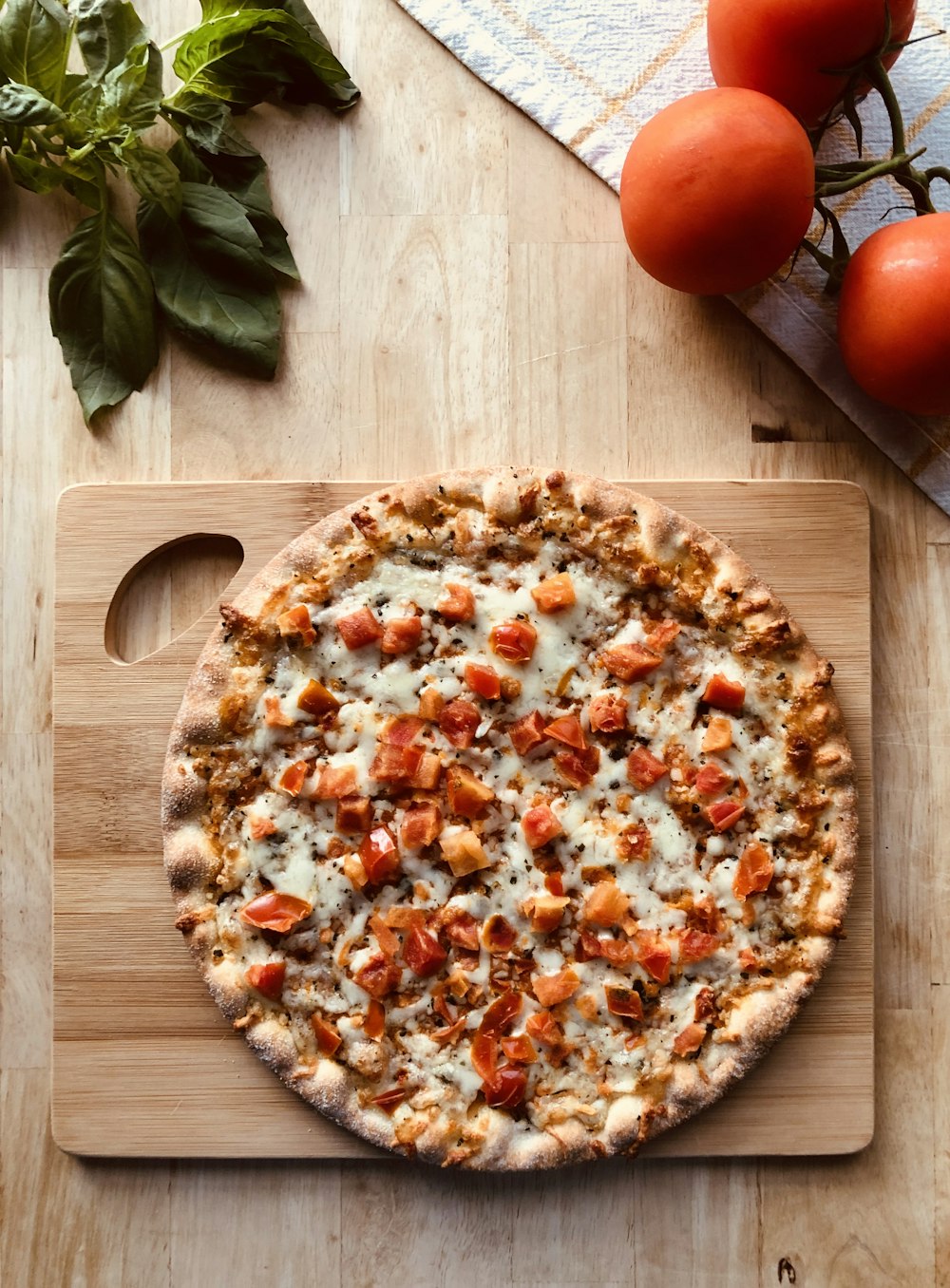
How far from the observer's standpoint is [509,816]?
2365 millimetres

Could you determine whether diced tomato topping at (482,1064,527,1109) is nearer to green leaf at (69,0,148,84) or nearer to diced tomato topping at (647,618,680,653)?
diced tomato topping at (647,618,680,653)

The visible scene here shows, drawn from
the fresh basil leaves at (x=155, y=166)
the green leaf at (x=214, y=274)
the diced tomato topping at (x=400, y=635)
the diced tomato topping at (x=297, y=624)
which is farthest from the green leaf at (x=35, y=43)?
the diced tomato topping at (x=400, y=635)

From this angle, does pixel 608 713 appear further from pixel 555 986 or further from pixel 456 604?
pixel 555 986

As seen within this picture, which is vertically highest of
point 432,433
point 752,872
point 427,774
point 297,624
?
point 432,433

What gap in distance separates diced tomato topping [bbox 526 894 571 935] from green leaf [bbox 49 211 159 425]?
54.5 inches

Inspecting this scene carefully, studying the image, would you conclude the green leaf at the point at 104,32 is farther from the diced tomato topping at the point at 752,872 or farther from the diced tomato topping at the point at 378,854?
the diced tomato topping at the point at 752,872

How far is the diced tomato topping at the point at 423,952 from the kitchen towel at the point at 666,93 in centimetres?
142

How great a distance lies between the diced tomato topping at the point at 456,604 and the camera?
234 centimetres

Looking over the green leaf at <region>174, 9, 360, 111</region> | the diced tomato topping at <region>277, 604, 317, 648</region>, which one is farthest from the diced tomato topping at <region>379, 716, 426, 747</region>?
the green leaf at <region>174, 9, 360, 111</region>

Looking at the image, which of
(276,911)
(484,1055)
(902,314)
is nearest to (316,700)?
(276,911)

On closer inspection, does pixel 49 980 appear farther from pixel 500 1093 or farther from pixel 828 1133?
pixel 828 1133

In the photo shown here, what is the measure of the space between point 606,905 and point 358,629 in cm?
75

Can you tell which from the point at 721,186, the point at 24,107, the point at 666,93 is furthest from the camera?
the point at 666,93

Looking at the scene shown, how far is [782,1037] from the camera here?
7.85ft
